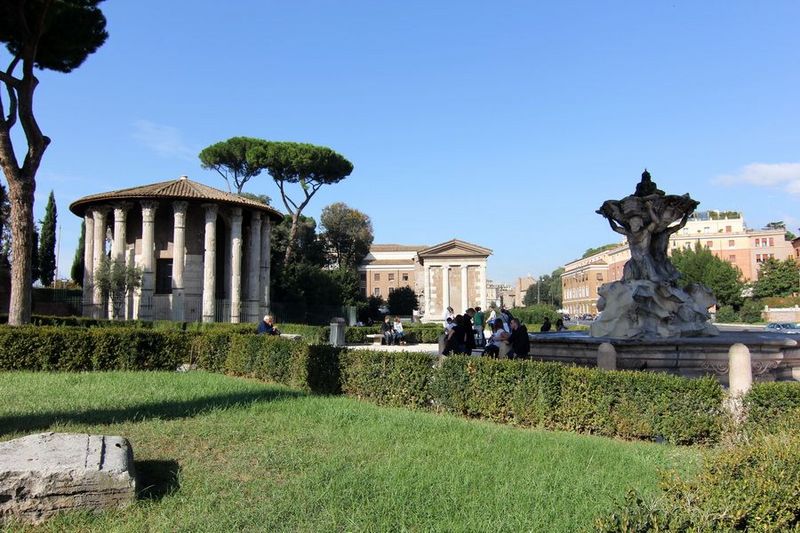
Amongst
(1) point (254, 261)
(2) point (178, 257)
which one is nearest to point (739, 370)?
(2) point (178, 257)

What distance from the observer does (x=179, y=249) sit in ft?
99.2

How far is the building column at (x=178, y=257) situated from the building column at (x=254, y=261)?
13.2ft

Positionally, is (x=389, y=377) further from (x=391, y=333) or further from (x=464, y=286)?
(x=464, y=286)

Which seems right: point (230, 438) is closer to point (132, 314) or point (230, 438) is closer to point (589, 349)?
point (589, 349)

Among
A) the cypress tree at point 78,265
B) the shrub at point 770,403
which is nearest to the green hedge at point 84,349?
the shrub at point 770,403

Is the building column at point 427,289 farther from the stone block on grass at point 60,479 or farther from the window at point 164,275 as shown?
the stone block on grass at point 60,479

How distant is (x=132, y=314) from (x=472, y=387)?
27.1 m

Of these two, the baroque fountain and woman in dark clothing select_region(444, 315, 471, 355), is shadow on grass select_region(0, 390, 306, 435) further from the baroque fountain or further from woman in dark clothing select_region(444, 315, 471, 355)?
the baroque fountain

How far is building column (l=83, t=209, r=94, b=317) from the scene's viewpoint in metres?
29.7

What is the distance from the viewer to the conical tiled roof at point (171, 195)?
29.7m

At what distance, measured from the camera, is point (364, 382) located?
8.97 m

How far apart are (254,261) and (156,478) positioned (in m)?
29.4

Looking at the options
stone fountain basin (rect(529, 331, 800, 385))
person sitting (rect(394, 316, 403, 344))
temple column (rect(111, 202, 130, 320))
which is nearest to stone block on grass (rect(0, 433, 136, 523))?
stone fountain basin (rect(529, 331, 800, 385))

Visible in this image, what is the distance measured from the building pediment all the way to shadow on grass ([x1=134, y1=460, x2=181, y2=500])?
54.4 metres
